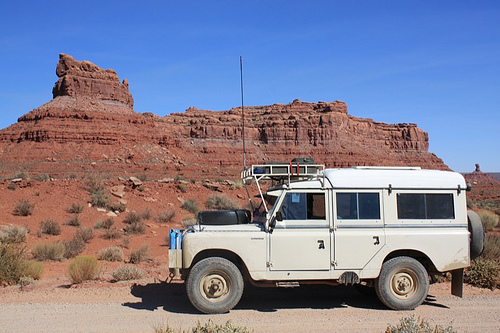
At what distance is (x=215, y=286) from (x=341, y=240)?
219cm

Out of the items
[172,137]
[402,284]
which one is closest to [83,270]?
[402,284]

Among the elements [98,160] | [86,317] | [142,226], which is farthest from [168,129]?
[86,317]

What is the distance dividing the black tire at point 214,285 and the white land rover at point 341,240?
0.05ft

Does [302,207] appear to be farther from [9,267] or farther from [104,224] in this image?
[104,224]

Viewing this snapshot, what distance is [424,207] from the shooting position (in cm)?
758

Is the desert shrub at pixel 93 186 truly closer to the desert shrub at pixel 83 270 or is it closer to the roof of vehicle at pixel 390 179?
the desert shrub at pixel 83 270

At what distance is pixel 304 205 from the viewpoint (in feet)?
24.5

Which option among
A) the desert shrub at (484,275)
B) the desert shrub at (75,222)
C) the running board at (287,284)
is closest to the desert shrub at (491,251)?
the desert shrub at (484,275)

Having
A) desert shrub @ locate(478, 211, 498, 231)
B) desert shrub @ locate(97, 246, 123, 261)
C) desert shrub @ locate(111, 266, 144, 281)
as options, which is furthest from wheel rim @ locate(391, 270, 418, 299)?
desert shrub @ locate(478, 211, 498, 231)

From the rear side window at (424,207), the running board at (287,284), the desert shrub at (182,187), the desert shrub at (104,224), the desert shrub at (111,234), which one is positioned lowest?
the running board at (287,284)

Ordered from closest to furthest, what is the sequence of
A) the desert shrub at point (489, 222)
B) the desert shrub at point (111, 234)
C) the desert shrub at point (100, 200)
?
the desert shrub at point (111, 234), the desert shrub at point (489, 222), the desert shrub at point (100, 200)

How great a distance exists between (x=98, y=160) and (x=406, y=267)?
61883 mm

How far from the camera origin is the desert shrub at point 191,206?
25842mm

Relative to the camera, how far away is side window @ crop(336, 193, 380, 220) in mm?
7465
